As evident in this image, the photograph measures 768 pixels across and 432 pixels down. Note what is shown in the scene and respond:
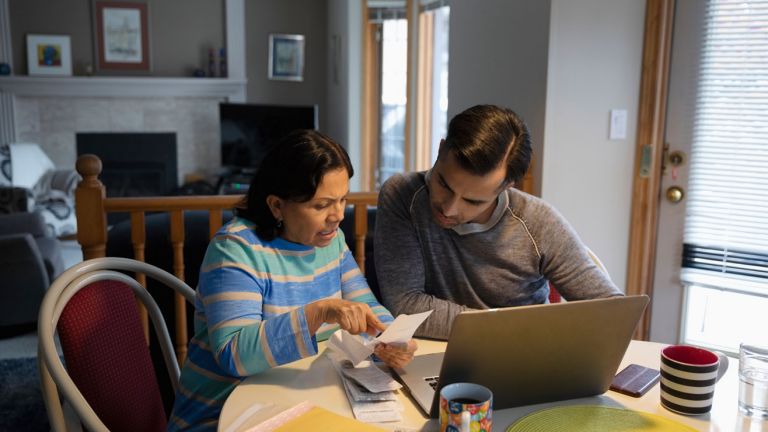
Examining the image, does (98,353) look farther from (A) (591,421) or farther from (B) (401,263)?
(A) (591,421)

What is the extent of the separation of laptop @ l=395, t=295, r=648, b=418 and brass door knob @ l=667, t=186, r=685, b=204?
182 centimetres

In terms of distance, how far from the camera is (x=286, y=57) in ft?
22.5

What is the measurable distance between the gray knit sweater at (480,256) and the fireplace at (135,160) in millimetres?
5412

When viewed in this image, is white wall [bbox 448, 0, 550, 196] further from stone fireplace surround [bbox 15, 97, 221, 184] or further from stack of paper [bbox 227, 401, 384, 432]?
stone fireplace surround [bbox 15, 97, 221, 184]

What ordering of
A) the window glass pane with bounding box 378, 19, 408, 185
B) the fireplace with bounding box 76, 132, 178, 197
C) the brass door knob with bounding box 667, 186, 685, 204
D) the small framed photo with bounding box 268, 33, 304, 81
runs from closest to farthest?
1. the brass door knob with bounding box 667, 186, 685, 204
2. the window glass pane with bounding box 378, 19, 408, 185
3. the fireplace with bounding box 76, 132, 178, 197
4. the small framed photo with bounding box 268, 33, 304, 81

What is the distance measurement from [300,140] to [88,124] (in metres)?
5.76

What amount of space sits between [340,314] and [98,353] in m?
0.45

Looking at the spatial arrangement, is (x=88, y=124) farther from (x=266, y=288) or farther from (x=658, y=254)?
(x=266, y=288)

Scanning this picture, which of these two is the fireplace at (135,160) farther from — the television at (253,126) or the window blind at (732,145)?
the window blind at (732,145)

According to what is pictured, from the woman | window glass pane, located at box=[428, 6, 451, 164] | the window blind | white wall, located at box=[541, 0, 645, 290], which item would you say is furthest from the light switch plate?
window glass pane, located at box=[428, 6, 451, 164]

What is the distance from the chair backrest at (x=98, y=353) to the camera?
3.73 ft

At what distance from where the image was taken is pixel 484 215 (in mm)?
1537

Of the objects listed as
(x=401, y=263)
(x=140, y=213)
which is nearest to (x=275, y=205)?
(x=401, y=263)

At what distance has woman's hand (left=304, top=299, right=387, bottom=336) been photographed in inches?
45.6
